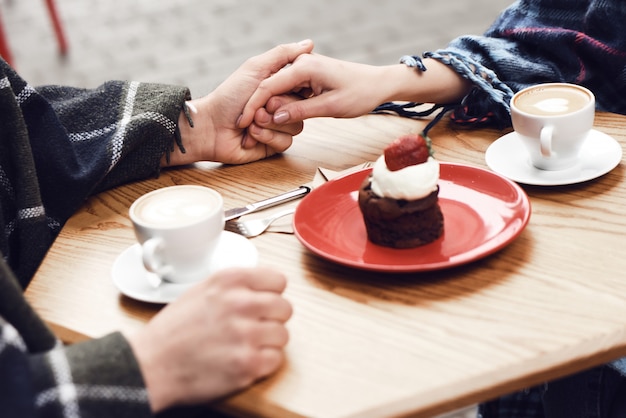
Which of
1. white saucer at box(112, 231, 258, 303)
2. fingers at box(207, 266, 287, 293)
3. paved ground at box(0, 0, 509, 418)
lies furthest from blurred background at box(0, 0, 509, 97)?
fingers at box(207, 266, 287, 293)

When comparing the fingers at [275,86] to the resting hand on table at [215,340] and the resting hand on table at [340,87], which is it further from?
the resting hand on table at [215,340]

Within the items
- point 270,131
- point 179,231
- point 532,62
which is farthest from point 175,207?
point 532,62

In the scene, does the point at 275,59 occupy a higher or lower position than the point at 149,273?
higher

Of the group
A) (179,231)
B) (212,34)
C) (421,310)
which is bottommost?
(212,34)

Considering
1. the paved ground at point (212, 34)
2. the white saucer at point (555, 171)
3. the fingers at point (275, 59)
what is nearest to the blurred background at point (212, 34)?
the paved ground at point (212, 34)

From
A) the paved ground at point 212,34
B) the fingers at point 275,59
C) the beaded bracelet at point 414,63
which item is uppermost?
the fingers at point 275,59

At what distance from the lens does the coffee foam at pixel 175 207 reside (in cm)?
96

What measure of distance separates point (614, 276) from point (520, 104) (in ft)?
1.17

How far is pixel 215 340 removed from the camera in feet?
2.70

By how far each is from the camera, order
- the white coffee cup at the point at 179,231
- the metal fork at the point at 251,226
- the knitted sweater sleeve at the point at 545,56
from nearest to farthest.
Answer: the white coffee cup at the point at 179,231 → the metal fork at the point at 251,226 → the knitted sweater sleeve at the point at 545,56

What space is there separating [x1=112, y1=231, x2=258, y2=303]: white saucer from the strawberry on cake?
164mm

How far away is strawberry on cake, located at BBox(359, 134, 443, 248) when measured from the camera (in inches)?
38.9

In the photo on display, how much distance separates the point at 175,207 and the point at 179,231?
0.07 meters

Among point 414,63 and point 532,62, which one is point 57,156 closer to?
point 414,63
